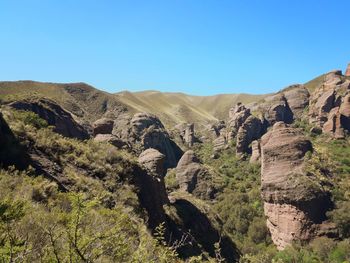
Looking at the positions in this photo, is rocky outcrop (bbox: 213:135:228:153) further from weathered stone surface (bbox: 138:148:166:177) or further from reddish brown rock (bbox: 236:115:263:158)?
weathered stone surface (bbox: 138:148:166:177)

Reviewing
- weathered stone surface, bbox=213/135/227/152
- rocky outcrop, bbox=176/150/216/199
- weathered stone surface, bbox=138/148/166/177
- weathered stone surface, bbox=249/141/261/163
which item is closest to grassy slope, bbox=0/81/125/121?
weathered stone surface, bbox=213/135/227/152

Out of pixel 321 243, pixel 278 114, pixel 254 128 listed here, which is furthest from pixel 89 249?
pixel 278 114

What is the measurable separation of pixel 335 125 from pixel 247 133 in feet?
59.5

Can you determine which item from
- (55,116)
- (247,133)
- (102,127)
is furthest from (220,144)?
(102,127)

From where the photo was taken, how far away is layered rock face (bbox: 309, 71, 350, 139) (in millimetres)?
70812

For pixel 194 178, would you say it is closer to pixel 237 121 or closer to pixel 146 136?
pixel 146 136

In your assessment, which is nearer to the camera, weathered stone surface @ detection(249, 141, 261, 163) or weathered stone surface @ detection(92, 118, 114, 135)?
weathered stone surface @ detection(92, 118, 114, 135)

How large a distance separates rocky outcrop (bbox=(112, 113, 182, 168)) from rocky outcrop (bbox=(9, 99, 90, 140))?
89.0ft

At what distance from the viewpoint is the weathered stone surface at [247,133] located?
79375 mm

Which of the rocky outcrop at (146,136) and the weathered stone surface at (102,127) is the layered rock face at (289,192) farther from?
the weathered stone surface at (102,127)

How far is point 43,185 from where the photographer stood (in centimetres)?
1292

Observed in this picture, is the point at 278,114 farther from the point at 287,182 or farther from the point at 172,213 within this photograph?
the point at 172,213

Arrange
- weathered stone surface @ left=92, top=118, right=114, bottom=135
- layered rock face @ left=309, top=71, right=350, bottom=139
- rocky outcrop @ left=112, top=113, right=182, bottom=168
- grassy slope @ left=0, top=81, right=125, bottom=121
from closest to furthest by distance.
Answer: weathered stone surface @ left=92, top=118, right=114, bottom=135 < layered rock face @ left=309, top=71, right=350, bottom=139 < rocky outcrop @ left=112, top=113, right=182, bottom=168 < grassy slope @ left=0, top=81, right=125, bottom=121

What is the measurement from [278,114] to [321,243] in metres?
51.7
